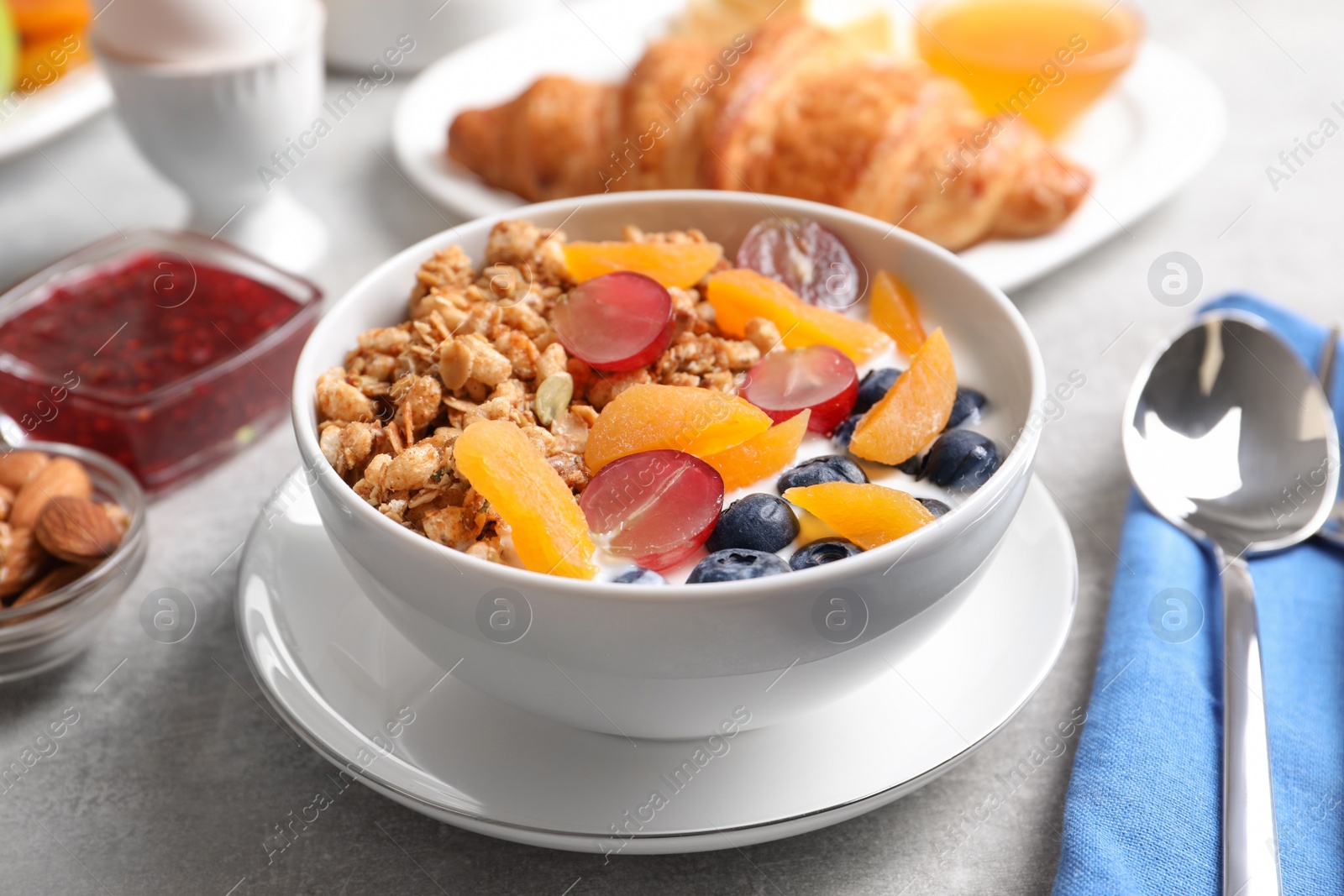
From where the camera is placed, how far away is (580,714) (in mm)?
861

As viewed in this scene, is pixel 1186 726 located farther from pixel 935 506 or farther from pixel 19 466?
pixel 19 466

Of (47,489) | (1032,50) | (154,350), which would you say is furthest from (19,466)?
(1032,50)

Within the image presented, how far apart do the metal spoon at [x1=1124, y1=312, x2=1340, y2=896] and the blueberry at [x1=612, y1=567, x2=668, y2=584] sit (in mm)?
567

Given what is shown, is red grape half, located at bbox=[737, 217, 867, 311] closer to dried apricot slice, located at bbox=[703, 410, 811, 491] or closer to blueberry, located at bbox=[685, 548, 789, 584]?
dried apricot slice, located at bbox=[703, 410, 811, 491]

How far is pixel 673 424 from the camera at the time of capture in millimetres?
917

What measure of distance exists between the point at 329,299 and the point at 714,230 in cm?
72

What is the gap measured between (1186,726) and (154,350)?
4.11ft

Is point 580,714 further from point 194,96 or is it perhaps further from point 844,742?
point 194,96

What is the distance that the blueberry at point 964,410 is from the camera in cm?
100

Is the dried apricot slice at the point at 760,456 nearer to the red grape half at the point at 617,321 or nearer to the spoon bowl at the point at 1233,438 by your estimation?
the red grape half at the point at 617,321

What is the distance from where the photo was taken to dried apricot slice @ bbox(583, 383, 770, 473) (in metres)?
0.91

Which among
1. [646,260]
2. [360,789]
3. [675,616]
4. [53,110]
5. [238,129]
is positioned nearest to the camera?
[675,616]

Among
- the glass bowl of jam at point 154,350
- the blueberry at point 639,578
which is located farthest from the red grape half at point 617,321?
the glass bowl of jam at point 154,350

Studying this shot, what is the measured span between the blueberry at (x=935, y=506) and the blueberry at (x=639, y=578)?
0.21 metres
